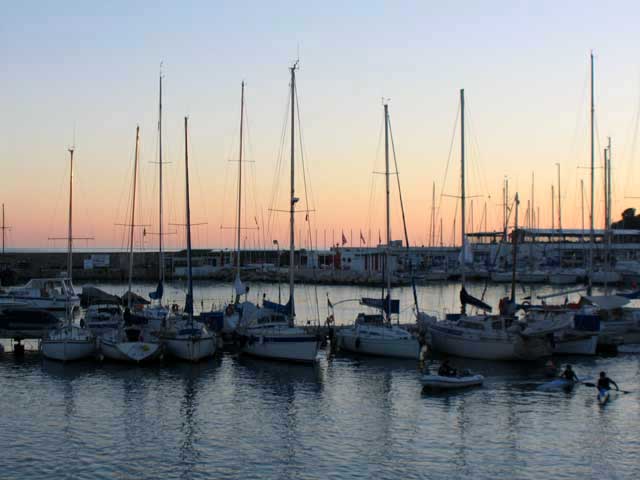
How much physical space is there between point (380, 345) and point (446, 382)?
8429mm

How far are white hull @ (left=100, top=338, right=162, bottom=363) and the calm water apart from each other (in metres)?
0.55

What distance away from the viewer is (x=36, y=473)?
2197 cm

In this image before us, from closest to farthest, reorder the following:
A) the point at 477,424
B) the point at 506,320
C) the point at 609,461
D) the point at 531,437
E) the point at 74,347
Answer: the point at 609,461 → the point at 531,437 → the point at 477,424 → the point at 74,347 → the point at 506,320

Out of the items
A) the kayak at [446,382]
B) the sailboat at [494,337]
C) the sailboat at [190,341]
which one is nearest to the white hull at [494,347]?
the sailboat at [494,337]

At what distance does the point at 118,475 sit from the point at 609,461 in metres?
14.5

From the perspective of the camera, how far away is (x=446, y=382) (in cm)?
3291

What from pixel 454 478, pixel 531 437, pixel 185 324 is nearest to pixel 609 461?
pixel 531 437

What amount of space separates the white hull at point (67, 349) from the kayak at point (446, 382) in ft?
57.3

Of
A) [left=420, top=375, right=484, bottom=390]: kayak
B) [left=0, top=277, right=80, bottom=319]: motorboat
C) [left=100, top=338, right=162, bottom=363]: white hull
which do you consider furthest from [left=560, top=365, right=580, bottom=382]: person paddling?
[left=0, top=277, right=80, bottom=319]: motorboat

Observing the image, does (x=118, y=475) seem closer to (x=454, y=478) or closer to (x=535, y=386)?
(x=454, y=478)

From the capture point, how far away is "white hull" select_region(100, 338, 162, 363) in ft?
126

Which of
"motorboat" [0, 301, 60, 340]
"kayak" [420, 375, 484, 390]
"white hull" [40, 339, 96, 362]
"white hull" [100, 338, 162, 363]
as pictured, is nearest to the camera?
"kayak" [420, 375, 484, 390]

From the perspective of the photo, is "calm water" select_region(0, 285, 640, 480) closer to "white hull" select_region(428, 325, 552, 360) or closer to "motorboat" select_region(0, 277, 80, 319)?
"white hull" select_region(428, 325, 552, 360)

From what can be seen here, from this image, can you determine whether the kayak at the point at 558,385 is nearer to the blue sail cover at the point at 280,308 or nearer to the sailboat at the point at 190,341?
the blue sail cover at the point at 280,308
